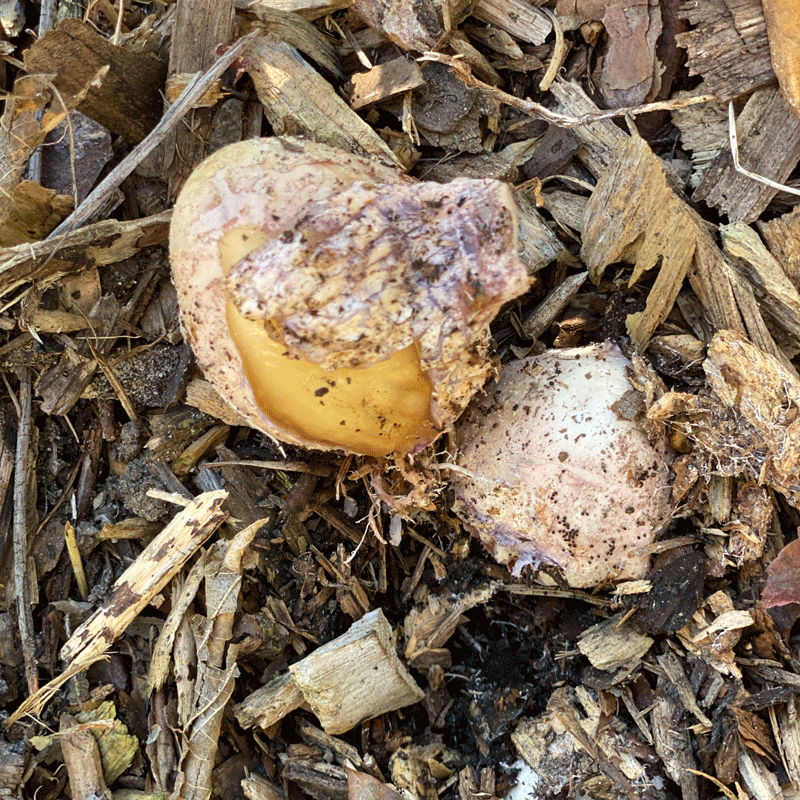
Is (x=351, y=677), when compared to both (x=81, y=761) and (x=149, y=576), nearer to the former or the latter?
(x=149, y=576)

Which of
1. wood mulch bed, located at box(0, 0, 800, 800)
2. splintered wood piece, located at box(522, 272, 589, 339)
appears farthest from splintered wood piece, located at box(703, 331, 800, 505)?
splintered wood piece, located at box(522, 272, 589, 339)

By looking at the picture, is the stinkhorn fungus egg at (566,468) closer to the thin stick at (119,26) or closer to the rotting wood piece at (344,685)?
the rotting wood piece at (344,685)

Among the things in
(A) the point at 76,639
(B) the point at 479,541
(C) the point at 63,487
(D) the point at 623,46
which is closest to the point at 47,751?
(A) the point at 76,639

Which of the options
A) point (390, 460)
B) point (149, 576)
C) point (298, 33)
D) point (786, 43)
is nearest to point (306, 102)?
point (298, 33)

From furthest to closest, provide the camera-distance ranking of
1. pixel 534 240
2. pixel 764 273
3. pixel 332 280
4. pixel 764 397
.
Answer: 1. pixel 534 240
2. pixel 764 273
3. pixel 764 397
4. pixel 332 280

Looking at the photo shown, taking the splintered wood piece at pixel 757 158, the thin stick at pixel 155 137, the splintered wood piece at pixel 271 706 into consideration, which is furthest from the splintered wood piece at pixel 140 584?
the splintered wood piece at pixel 757 158

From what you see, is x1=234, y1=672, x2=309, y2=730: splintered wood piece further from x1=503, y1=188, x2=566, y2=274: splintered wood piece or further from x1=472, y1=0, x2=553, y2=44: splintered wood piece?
x1=472, y1=0, x2=553, y2=44: splintered wood piece
